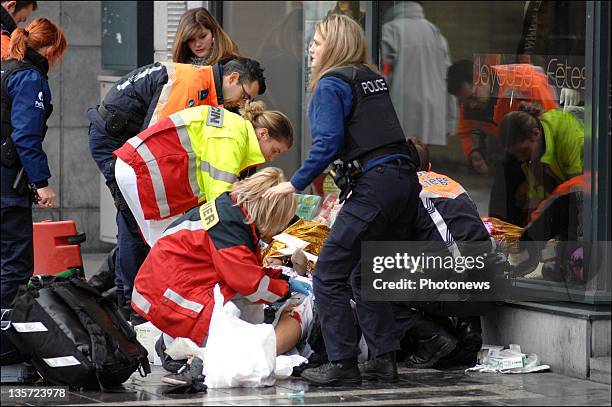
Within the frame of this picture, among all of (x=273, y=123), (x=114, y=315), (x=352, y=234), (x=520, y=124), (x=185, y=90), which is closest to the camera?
(x=352, y=234)

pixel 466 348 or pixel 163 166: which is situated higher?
pixel 163 166

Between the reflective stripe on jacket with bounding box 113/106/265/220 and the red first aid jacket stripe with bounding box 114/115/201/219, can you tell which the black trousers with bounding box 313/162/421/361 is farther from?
the red first aid jacket stripe with bounding box 114/115/201/219

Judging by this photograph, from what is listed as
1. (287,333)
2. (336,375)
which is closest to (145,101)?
(287,333)

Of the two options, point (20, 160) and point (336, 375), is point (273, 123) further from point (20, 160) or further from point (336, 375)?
point (336, 375)

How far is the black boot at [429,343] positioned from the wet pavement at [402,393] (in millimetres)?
244

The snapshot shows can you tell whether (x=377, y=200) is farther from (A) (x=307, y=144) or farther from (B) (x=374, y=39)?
(A) (x=307, y=144)

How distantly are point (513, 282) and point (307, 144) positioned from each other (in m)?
3.30

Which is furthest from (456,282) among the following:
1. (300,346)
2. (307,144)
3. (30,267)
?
(307,144)

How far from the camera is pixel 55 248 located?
9.44 m

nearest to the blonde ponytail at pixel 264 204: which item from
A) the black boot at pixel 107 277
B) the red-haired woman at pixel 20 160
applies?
the red-haired woman at pixel 20 160

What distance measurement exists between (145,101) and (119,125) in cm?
23

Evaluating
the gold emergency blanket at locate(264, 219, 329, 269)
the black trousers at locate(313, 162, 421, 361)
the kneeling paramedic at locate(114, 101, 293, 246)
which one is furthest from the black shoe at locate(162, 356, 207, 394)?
the gold emergency blanket at locate(264, 219, 329, 269)

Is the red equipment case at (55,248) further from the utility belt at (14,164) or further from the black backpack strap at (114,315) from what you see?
the black backpack strap at (114,315)

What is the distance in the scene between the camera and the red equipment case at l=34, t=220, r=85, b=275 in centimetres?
938
